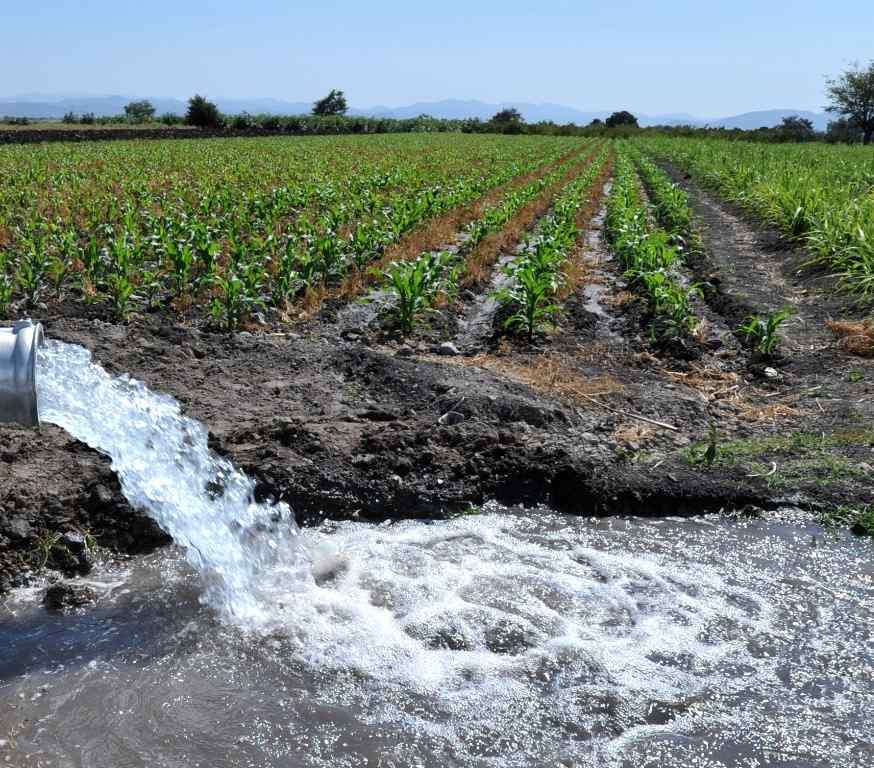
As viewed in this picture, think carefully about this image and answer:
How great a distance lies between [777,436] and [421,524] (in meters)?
2.26

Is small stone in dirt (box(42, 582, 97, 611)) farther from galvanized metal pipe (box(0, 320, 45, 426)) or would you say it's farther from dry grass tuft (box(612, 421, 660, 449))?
dry grass tuft (box(612, 421, 660, 449))

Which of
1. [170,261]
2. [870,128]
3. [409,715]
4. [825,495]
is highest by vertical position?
[870,128]

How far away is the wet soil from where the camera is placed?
4719 millimetres

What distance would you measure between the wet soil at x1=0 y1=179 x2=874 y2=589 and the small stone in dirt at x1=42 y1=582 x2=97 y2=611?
0.27m

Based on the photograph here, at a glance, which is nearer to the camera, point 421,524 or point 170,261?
point 421,524

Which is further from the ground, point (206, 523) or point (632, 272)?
point (632, 272)

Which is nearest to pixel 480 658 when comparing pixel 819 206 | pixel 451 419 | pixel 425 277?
pixel 451 419

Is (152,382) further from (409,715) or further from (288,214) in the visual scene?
(288,214)

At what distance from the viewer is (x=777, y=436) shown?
5328 millimetres

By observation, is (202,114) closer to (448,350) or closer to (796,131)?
Result: (796,131)

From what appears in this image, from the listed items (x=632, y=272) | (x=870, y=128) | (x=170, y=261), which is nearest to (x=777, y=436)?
(x=632, y=272)

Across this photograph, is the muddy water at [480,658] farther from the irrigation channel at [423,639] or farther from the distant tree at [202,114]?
the distant tree at [202,114]

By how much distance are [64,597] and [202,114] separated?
53.7 meters

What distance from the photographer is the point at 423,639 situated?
371 cm
